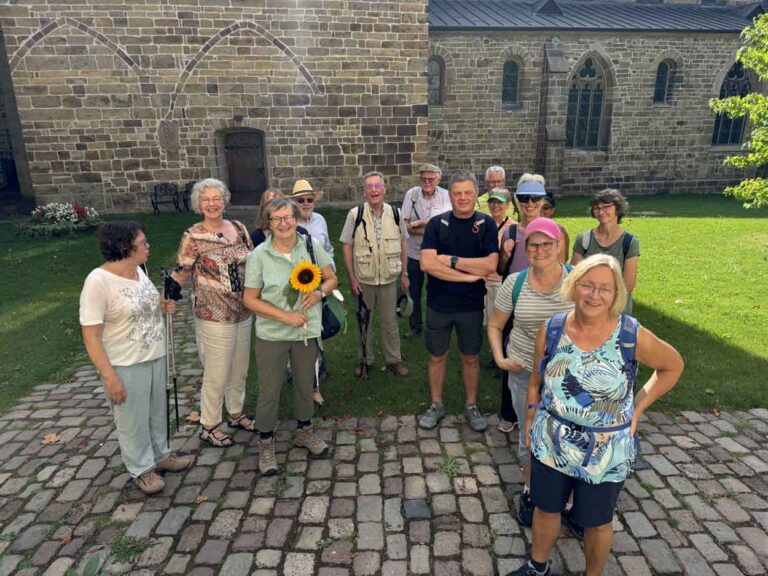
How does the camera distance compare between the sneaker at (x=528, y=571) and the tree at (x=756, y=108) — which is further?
the tree at (x=756, y=108)

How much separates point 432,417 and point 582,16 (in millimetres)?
19767

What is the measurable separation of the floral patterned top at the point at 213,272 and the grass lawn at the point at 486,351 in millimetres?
1315

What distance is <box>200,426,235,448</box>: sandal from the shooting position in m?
4.09

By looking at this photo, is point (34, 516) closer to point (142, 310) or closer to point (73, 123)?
point (142, 310)

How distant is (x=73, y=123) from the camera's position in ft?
40.9

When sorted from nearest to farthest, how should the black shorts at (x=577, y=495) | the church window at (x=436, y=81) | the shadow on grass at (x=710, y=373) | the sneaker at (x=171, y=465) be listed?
the black shorts at (x=577, y=495), the sneaker at (x=171, y=465), the shadow on grass at (x=710, y=373), the church window at (x=436, y=81)

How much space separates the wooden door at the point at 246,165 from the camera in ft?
44.8

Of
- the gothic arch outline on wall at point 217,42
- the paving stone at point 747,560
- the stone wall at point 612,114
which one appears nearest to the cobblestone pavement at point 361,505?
the paving stone at point 747,560

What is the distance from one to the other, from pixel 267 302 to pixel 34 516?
211 centimetres

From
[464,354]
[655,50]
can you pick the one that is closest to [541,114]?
[655,50]

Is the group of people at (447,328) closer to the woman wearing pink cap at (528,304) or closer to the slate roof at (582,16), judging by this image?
the woman wearing pink cap at (528,304)

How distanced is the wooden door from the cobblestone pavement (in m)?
10.6

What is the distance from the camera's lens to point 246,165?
1395cm

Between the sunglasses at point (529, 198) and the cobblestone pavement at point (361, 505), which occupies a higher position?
the sunglasses at point (529, 198)
